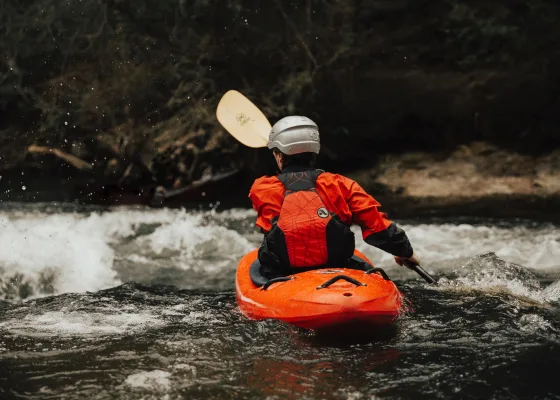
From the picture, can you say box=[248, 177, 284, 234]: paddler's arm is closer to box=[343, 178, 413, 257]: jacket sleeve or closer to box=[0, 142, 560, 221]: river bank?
box=[343, 178, 413, 257]: jacket sleeve

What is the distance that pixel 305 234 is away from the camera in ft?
11.9

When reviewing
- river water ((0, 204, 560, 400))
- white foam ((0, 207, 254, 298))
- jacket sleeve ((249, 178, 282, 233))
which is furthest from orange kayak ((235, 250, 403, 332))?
white foam ((0, 207, 254, 298))

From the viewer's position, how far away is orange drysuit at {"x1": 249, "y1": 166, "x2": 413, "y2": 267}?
3.68 meters

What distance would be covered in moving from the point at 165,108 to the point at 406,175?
328 cm

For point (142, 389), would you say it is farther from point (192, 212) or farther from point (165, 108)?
point (165, 108)

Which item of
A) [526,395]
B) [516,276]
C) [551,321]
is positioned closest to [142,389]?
[526,395]

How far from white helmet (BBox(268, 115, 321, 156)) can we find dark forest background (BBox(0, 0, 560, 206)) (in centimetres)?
531

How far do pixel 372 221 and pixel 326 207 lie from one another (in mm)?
280

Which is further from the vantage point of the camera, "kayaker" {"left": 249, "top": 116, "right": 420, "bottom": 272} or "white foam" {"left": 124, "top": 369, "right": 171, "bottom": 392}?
"kayaker" {"left": 249, "top": 116, "right": 420, "bottom": 272}

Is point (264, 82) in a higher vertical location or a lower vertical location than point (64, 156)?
higher

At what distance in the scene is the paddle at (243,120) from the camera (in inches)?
201

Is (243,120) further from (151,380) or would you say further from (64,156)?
(64,156)

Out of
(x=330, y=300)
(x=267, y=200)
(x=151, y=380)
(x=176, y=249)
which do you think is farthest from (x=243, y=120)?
(x=151, y=380)

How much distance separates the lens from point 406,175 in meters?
8.84
